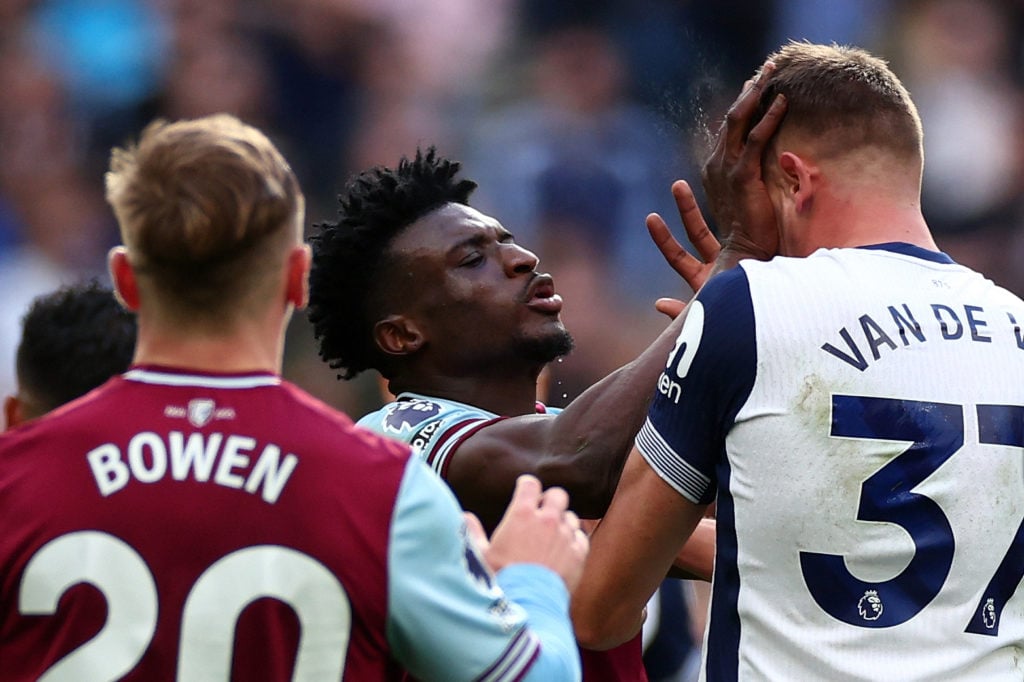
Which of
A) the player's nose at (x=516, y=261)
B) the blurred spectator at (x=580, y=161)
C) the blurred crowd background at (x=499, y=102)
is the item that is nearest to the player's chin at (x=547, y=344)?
the player's nose at (x=516, y=261)

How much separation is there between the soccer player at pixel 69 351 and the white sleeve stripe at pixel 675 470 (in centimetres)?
137

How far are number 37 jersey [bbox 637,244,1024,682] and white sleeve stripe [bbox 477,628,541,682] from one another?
0.86 m

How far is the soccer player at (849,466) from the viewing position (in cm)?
298

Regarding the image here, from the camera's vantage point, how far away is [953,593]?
9.85 ft

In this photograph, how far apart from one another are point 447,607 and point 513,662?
0.14 metres

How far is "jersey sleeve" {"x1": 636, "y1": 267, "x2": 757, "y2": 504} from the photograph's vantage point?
305 cm

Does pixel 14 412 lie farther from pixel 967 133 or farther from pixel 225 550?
pixel 967 133

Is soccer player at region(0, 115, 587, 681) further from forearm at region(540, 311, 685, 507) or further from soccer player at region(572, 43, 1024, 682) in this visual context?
forearm at region(540, 311, 685, 507)

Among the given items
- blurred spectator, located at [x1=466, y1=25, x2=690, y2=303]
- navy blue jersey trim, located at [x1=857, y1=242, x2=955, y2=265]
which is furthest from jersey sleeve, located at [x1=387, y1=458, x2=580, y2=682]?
blurred spectator, located at [x1=466, y1=25, x2=690, y2=303]

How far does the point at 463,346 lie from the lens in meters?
4.30

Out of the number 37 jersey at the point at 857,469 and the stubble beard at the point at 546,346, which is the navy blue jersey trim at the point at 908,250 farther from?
the stubble beard at the point at 546,346

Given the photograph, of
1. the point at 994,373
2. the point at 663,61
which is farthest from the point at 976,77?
the point at 994,373

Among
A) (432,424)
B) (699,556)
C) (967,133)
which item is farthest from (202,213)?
(967,133)

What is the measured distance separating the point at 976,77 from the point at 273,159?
799 centimetres
